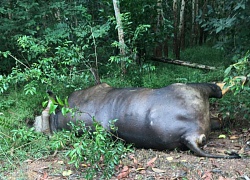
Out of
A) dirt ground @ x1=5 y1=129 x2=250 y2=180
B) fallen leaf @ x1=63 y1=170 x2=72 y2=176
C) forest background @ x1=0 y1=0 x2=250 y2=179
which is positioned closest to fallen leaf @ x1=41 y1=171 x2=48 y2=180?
dirt ground @ x1=5 y1=129 x2=250 y2=180

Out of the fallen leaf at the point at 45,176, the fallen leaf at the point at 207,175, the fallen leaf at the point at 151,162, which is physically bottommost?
the fallen leaf at the point at 45,176

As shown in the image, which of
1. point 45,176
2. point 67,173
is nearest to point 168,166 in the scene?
point 67,173

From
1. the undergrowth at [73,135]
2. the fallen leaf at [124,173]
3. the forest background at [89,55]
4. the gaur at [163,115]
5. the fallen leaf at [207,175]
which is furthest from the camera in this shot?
the forest background at [89,55]

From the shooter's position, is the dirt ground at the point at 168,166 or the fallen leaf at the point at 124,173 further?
the fallen leaf at the point at 124,173

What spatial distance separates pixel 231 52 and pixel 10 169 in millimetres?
4038

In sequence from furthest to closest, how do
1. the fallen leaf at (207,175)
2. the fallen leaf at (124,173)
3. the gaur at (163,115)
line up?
the gaur at (163,115) < the fallen leaf at (124,173) < the fallen leaf at (207,175)

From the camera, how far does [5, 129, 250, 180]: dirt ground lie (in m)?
2.75

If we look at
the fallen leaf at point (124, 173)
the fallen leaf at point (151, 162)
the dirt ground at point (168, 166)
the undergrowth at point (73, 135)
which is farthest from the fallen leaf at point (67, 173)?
the fallen leaf at point (151, 162)

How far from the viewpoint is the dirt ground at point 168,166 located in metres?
2.75

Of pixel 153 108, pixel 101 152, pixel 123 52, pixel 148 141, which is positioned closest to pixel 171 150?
pixel 148 141

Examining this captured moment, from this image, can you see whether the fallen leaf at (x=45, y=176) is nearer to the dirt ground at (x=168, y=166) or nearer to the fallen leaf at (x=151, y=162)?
the dirt ground at (x=168, y=166)

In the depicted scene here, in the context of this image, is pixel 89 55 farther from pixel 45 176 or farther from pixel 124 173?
pixel 124 173

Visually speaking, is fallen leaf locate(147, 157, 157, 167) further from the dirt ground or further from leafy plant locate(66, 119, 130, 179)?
leafy plant locate(66, 119, 130, 179)

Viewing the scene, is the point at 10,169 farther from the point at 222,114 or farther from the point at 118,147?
A: the point at 222,114
